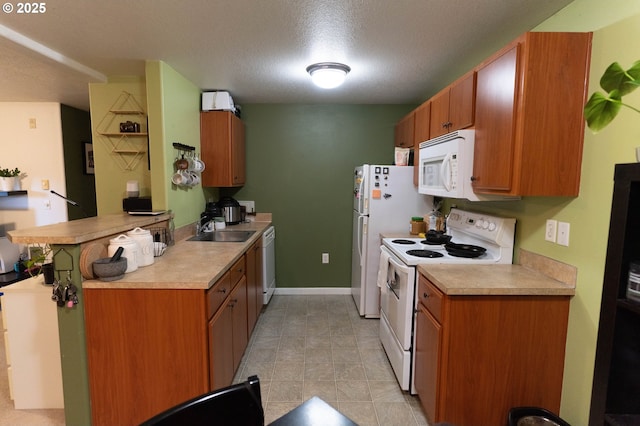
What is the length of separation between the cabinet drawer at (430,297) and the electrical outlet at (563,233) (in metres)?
0.68

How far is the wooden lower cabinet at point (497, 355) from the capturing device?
160cm

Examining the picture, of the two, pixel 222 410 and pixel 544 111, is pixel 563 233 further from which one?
pixel 222 410

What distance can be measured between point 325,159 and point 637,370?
3291 mm

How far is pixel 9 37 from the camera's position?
1956 millimetres

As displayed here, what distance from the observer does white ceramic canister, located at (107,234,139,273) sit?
1752mm

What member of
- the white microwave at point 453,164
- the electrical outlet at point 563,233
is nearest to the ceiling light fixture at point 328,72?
the white microwave at point 453,164

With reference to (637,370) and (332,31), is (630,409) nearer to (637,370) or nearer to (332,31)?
(637,370)

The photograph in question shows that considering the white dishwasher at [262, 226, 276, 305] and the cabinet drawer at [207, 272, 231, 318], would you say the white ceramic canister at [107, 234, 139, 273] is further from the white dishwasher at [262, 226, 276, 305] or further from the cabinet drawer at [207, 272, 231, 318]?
the white dishwasher at [262, 226, 276, 305]

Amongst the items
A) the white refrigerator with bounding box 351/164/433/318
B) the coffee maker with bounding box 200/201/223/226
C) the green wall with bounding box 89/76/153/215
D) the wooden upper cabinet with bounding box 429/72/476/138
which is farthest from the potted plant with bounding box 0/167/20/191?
the wooden upper cabinet with bounding box 429/72/476/138

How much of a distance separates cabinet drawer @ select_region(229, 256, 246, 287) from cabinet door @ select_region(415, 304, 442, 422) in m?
1.23

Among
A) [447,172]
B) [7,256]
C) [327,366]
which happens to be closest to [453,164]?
[447,172]

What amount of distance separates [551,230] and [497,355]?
73 cm

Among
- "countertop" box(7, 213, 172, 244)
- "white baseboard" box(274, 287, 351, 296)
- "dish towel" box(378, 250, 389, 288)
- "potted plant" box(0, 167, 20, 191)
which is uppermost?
"potted plant" box(0, 167, 20, 191)

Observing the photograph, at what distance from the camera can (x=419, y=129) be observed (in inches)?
116
